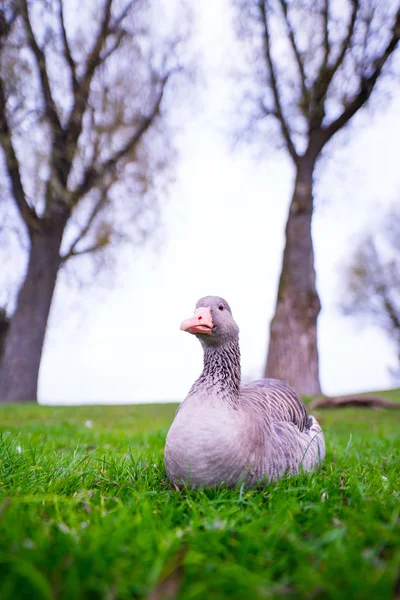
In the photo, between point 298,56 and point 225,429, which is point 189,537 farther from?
point 298,56

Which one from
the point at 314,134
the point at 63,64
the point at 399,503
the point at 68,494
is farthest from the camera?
the point at 63,64

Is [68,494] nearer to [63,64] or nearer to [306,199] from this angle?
[306,199]

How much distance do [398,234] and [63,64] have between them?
64.6 ft

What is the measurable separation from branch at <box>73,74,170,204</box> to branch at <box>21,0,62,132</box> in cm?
169

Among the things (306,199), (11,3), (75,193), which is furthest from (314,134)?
(11,3)

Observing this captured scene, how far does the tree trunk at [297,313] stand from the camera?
1103 centimetres

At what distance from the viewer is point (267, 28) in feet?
42.4

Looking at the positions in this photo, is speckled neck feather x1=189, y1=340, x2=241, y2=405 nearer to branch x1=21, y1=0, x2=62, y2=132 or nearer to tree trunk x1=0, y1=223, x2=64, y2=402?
tree trunk x1=0, y1=223, x2=64, y2=402

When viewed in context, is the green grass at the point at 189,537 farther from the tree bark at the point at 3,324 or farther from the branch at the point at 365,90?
the tree bark at the point at 3,324

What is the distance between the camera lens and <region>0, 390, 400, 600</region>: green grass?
1.44m

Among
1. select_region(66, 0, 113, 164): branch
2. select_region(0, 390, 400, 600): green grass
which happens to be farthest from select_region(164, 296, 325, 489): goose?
select_region(66, 0, 113, 164): branch

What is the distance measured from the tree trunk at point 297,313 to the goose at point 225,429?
7.69 metres

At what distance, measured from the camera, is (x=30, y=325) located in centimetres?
1357

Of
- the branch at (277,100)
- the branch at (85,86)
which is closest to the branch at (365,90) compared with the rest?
the branch at (277,100)
